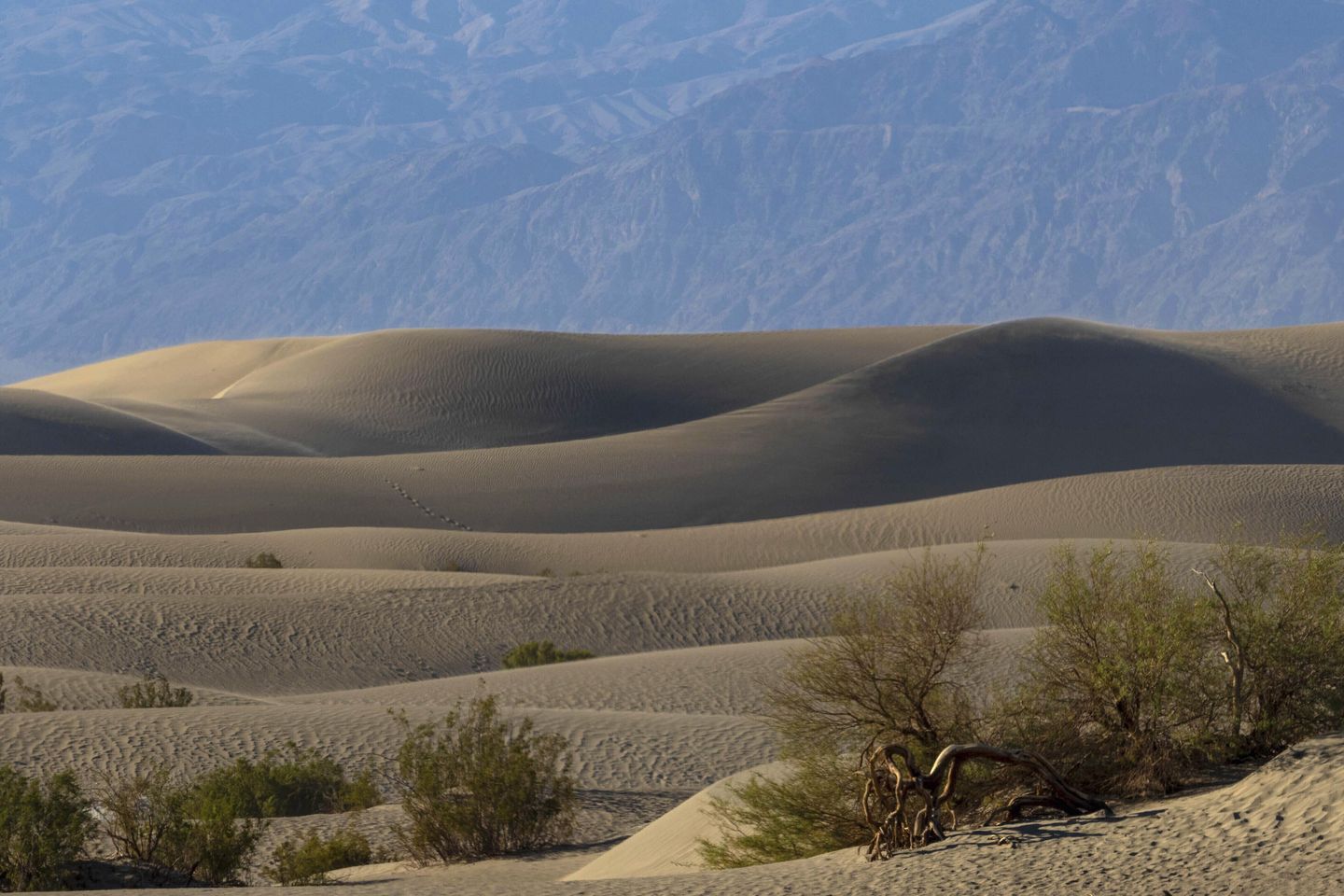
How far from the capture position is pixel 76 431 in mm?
54062

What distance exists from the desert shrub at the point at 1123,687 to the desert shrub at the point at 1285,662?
17 cm

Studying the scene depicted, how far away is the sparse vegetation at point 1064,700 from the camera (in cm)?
966

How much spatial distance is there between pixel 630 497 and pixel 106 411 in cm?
1948

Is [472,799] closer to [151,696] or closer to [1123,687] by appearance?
[1123,687]

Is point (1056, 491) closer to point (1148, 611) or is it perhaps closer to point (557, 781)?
point (557, 781)

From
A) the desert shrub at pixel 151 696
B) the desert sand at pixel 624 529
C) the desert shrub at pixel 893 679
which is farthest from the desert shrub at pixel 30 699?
the desert shrub at pixel 893 679

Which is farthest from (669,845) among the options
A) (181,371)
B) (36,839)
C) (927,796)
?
(181,371)

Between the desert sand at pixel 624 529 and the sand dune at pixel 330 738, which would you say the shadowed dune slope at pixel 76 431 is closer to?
the desert sand at pixel 624 529

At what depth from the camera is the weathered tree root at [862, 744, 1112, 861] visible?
9.33 metres

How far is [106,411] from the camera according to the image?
5675 cm

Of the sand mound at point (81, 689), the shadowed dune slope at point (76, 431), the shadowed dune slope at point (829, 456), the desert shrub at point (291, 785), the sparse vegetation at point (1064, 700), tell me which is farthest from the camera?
the shadowed dune slope at point (76, 431)

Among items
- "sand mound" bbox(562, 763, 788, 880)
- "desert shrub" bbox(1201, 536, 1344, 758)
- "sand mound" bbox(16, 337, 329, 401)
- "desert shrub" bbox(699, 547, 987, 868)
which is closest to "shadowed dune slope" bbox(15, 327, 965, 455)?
"sand mound" bbox(16, 337, 329, 401)

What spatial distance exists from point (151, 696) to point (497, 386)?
49.4m

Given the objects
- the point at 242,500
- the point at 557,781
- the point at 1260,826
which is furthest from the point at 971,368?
the point at 1260,826
